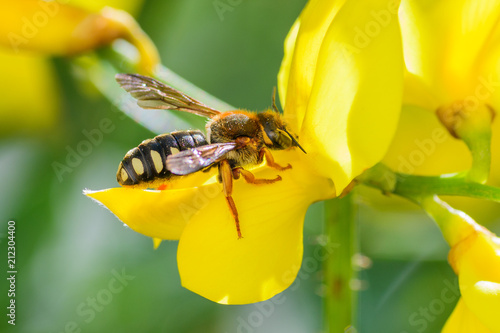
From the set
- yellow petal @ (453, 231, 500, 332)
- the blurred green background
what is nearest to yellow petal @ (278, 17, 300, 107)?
yellow petal @ (453, 231, 500, 332)

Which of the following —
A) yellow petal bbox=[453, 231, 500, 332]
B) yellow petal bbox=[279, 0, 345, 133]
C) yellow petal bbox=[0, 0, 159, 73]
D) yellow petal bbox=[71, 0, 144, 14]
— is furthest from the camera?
yellow petal bbox=[71, 0, 144, 14]

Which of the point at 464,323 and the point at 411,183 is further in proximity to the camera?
the point at 411,183

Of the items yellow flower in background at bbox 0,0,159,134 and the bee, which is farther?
yellow flower in background at bbox 0,0,159,134

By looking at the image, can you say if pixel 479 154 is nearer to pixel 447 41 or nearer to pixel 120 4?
pixel 447 41

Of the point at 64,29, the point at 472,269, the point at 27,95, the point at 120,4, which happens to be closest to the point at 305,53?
the point at 472,269

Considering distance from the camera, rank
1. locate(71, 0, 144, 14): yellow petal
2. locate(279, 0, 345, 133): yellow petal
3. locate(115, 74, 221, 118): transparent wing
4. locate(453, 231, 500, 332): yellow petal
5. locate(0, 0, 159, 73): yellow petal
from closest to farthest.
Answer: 1. locate(453, 231, 500, 332): yellow petal
2. locate(279, 0, 345, 133): yellow petal
3. locate(115, 74, 221, 118): transparent wing
4. locate(0, 0, 159, 73): yellow petal
5. locate(71, 0, 144, 14): yellow petal

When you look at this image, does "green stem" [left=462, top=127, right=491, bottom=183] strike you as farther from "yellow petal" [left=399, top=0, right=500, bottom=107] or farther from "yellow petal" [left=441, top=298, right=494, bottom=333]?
"yellow petal" [left=441, top=298, right=494, bottom=333]

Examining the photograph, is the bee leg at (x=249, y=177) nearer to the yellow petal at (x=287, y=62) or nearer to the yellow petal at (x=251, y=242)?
the yellow petal at (x=251, y=242)

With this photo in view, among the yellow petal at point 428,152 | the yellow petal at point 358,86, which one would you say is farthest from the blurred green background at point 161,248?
the yellow petal at point 358,86
